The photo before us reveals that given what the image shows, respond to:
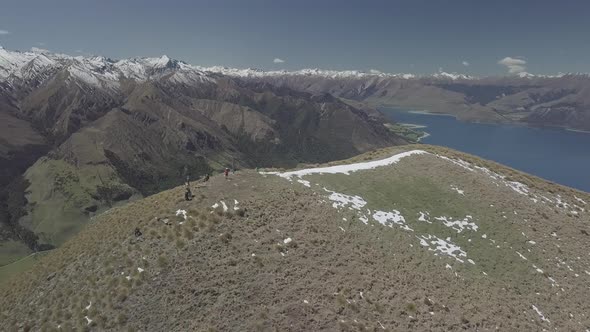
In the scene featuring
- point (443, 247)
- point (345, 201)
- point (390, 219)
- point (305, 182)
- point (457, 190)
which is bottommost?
point (443, 247)

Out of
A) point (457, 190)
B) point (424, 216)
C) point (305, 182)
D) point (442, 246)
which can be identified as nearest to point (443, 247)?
point (442, 246)

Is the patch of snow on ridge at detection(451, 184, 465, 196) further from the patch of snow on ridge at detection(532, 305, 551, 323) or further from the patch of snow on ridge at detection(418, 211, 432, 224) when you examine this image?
the patch of snow on ridge at detection(532, 305, 551, 323)

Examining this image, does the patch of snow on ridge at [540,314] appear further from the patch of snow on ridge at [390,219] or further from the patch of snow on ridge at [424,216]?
the patch of snow on ridge at [424,216]

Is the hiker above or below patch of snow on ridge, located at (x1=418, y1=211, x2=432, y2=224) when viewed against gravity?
above

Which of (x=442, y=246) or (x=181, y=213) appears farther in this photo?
(x=442, y=246)

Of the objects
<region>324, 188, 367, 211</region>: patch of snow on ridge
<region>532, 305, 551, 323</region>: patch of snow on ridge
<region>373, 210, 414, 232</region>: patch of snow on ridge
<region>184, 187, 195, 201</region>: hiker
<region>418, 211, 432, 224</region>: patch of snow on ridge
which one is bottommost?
<region>532, 305, 551, 323</region>: patch of snow on ridge

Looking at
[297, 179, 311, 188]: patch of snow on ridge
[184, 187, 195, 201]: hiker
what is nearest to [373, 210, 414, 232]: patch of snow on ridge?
[297, 179, 311, 188]: patch of snow on ridge

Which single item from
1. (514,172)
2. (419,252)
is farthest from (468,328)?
(514,172)

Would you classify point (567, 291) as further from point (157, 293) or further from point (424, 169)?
point (157, 293)

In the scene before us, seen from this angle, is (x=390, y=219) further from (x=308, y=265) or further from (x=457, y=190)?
(x=457, y=190)
